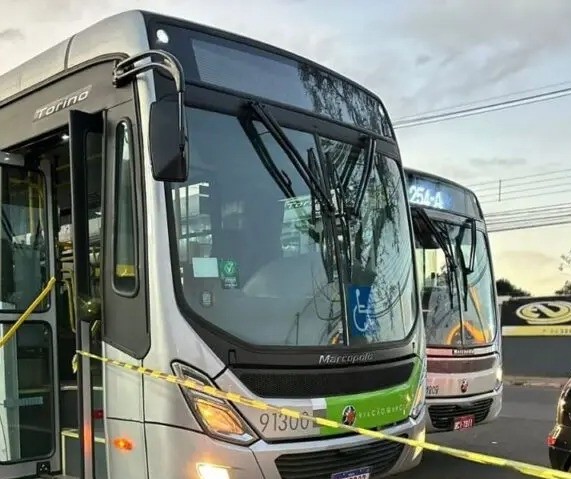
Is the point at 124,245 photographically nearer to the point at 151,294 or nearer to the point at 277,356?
the point at 151,294

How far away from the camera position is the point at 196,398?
3.88 metres

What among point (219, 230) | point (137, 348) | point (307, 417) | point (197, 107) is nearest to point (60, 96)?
point (197, 107)

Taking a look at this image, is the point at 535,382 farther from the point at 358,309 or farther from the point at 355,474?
the point at 355,474

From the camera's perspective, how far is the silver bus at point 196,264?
3936 millimetres

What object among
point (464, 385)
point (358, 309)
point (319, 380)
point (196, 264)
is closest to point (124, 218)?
point (196, 264)

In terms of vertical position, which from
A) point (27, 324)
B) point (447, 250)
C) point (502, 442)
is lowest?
point (502, 442)

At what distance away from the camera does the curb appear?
1786 centimetres

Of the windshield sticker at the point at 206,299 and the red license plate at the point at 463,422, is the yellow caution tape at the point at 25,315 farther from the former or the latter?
the red license plate at the point at 463,422

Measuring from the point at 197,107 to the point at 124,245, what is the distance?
0.90 meters

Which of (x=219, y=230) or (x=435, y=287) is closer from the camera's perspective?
(x=219, y=230)

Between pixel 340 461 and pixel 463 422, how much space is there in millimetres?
3785

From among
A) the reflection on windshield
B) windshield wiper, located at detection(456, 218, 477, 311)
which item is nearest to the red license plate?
the reflection on windshield

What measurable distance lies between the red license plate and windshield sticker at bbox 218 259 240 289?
438 centimetres

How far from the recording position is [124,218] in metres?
4.17
